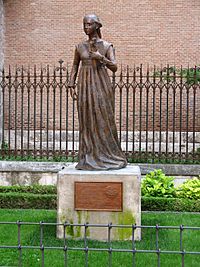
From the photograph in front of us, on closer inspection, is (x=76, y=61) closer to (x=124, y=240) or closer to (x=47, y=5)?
(x=124, y=240)

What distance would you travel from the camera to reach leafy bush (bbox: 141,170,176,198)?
32.1ft

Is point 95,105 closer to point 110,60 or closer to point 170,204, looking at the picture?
point 110,60

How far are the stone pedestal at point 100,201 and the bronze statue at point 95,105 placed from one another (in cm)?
31

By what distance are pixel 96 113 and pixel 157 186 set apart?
340 centimetres

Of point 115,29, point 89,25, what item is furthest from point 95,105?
point 115,29

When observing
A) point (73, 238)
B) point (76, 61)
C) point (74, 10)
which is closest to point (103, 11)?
point (74, 10)

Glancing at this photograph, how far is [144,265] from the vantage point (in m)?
5.84

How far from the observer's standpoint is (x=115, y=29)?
17875 millimetres

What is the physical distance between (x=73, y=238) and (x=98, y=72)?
7.87 feet

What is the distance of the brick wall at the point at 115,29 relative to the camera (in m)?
17.8

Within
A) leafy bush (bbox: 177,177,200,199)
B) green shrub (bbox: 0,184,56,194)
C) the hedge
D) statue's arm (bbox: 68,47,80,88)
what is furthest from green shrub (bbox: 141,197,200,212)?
statue's arm (bbox: 68,47,80,88)

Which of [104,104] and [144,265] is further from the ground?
[104,104]

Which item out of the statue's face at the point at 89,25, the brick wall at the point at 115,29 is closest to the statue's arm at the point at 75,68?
the statue's face at the point at 89,25

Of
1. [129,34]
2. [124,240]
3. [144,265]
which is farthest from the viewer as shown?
[129,34]
